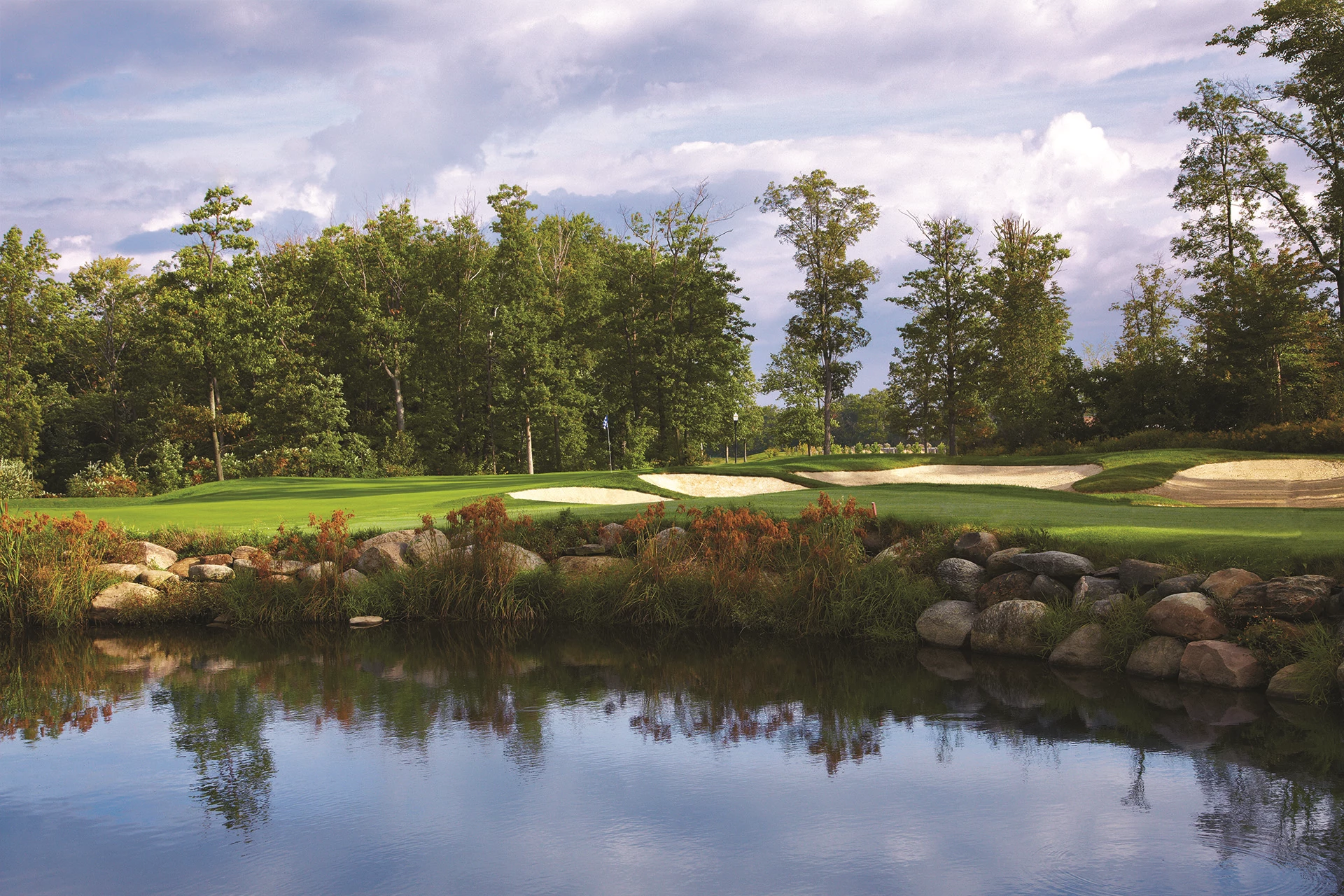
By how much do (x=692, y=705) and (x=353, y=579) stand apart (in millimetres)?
5837

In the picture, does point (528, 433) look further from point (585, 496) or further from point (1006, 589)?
point (1006, 589)

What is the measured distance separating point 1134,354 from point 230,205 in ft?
104

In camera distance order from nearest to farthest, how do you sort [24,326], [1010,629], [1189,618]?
[1189,618]
[1010,629]
[24,326]

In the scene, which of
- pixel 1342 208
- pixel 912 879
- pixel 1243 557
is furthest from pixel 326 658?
pixel 1342 208

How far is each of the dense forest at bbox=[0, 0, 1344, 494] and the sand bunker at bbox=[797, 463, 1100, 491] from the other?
5.26 metres

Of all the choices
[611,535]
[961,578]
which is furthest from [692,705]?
[611,535]

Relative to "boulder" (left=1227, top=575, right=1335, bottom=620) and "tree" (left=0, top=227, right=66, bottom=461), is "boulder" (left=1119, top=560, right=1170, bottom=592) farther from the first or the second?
"tree" (left=0, top=227, right=66, bottom=461)

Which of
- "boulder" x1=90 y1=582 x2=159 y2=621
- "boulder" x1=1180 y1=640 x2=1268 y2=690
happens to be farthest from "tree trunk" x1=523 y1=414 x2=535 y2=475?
"boulder" x1=1180 y1=640 x2=1268 y2=690

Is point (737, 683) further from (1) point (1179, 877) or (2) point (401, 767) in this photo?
(1) point (1179, 877)

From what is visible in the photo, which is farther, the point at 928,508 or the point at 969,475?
the point at 969,475

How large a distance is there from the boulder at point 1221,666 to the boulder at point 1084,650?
0.65m

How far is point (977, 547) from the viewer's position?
30.8ft

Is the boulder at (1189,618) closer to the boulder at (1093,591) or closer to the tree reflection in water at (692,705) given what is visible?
the tree reflection in water at (692,705)

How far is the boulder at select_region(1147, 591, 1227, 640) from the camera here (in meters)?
7.37
